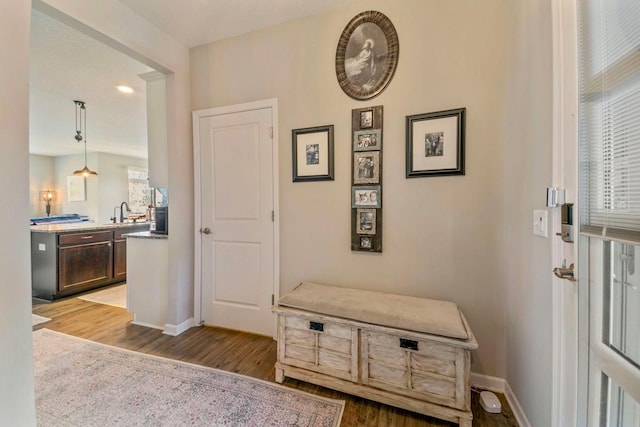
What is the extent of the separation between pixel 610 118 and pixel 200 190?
2.66 m

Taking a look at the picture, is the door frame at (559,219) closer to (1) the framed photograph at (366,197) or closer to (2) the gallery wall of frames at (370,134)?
(2) the gallery wall of frames at (370,134)

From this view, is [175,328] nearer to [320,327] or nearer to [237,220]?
[237,220]

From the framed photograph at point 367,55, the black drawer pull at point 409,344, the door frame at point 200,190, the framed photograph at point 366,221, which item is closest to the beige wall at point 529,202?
the black drawer pull at point 409,344

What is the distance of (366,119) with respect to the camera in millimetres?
1888

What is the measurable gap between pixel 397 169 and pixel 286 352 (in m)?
1.47

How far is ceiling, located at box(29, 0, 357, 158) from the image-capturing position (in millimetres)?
1949

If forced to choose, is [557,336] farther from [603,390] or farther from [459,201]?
[459,201]

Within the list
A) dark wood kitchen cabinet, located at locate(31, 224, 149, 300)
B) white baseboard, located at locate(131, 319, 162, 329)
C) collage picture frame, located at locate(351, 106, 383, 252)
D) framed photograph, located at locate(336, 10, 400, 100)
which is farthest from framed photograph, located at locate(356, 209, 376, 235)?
dark wood kitchen cabinet, located at locate(31, 224, 149, 300)

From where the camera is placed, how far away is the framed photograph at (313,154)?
2002 mm

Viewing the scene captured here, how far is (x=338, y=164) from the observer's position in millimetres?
1985

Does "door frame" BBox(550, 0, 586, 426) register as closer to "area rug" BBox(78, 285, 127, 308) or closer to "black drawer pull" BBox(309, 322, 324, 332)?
"black drawer pull" BBox(309, 322, 324, 332)

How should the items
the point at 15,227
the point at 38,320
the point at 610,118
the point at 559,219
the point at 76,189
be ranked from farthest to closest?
1. the point at 76,189
2. the point at 38,320
3. the point at 15,227
4. the point at 559,219
5. the point at 610,118

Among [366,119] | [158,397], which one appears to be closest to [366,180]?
[366,119]

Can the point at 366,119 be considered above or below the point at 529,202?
above
